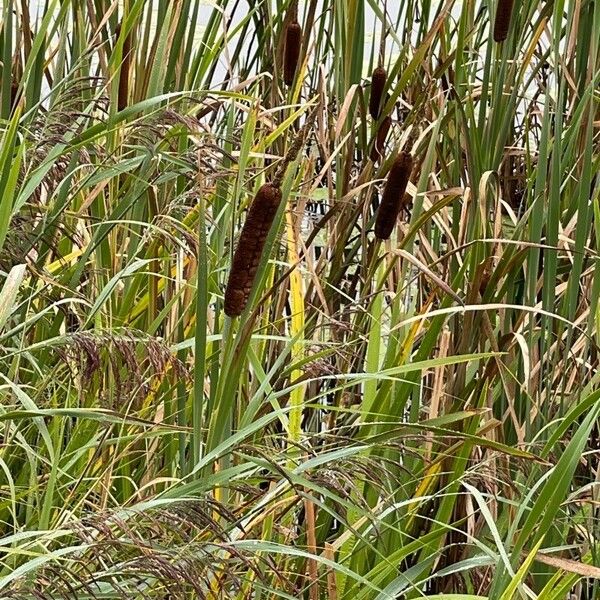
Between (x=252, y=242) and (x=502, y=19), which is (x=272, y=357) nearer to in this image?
(x=502, y=19)

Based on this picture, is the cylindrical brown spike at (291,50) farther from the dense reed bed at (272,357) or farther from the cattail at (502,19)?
the cattail at (502,19)

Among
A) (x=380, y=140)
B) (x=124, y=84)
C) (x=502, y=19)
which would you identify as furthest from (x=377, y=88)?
(x=124, y=84)

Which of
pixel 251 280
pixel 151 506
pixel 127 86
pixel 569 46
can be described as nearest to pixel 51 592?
pixel 151 506

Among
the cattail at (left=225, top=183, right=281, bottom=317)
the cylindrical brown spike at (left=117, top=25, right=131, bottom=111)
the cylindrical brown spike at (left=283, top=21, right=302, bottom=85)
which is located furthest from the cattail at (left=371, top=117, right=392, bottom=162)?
the cattail at (left=225, top=183, right=281, bottom=317)

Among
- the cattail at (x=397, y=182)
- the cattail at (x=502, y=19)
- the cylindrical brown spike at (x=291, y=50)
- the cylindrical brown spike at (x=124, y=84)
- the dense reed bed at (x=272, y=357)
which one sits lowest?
the dense reed bed at (x=272, y=357)

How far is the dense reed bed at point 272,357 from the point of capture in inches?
32.8

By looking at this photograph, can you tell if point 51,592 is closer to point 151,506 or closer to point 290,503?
point 151,506

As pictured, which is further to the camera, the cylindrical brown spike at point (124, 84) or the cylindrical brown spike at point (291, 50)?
the cylindrical brown spike at point (291, 50)

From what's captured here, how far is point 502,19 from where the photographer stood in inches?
51.5

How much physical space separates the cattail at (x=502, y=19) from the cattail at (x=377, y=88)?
179 millimetres

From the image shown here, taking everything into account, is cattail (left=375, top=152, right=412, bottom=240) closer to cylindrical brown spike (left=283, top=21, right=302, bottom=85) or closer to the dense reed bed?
the dense reed bed

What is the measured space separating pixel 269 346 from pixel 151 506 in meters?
0.62

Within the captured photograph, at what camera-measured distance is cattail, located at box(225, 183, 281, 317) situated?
75cm

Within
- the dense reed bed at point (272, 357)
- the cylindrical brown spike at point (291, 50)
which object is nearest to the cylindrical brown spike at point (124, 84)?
the dense reed bed at point (272, 357)
